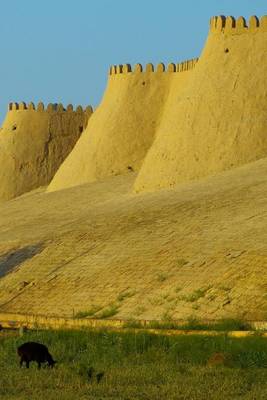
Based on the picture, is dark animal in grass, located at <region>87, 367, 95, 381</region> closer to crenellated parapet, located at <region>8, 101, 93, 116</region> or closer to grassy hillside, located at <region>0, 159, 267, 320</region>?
grassy hillside, located at <region>0, 159, 267, 320</region>

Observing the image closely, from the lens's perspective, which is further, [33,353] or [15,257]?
[15,257]

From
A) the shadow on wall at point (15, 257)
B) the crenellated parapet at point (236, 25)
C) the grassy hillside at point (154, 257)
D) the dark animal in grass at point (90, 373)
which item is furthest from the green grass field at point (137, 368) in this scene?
the crenellated parapet at point (236, 25)

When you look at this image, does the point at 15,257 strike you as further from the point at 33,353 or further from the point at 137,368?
the point at 137,368

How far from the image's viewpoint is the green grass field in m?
12.3

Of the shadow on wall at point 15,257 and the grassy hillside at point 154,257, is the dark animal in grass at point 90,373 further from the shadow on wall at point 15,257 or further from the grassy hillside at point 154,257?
the shadow on wall at point 15,257

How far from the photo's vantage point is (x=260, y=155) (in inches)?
1011

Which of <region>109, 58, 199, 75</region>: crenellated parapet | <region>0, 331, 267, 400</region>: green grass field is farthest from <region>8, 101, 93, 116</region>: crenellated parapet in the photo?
<region>0, 331, 267, 400</region>: green grass field

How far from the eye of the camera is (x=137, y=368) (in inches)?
537

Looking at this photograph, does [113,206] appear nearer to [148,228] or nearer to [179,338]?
[148,228]

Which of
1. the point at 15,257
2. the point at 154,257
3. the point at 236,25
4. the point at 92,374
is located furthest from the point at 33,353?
the point at 236,25

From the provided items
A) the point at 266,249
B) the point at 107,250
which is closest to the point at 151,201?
the point at 107,250

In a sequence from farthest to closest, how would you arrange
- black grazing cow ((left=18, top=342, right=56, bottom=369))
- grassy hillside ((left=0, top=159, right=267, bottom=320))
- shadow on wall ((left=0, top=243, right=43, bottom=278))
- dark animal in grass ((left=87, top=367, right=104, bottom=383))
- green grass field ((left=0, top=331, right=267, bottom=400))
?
shadow on wall ((left=0, top=243, right=43, bottom=278)) → grassy hillside ((left=0, top=159, right=267, bottom=320)) → black grazing cow ((left=18, top=342, right=56, bottom=369)) → dark animal in grass ((left=87, top=367, right=104, bottom=383)) → green grass field ((left=0, top=331, right=267, bottom=400))

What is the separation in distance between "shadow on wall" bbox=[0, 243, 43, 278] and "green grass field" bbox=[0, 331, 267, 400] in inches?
235

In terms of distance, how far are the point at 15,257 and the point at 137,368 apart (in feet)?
31.2
